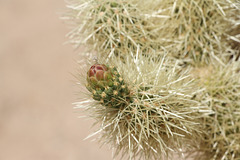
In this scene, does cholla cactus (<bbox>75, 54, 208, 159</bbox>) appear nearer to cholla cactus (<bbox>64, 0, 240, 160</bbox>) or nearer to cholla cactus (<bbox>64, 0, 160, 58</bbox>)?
cholla cactus (<bbox>64, 0, 240, 160</bbox>)

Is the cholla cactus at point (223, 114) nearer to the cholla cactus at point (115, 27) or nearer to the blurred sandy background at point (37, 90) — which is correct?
the cholla cactus at point (115, 27)

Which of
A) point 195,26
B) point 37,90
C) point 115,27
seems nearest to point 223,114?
point 195,26

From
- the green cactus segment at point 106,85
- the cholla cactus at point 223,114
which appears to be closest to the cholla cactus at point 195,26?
the cholla cactus at point 223,114

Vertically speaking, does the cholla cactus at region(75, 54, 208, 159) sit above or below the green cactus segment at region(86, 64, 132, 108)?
below

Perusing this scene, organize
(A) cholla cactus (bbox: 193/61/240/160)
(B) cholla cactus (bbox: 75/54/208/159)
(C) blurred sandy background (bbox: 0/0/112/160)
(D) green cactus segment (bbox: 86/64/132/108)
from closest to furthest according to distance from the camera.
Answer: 1. (D) green cactus segment (bbox: 86/64/132/108)
2. (B) cholla cactus (bbox: 75/54/208/159)
3. (A) cholla cactus (bbox: 193/61/240/160)
4. (C) blurred sandy background (bbox: 0/0/112/160)

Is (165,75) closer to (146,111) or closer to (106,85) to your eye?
(146,111)

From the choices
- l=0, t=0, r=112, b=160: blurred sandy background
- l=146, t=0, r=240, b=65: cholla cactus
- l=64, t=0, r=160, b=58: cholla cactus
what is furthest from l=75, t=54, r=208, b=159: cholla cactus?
l=0, t=0, r=112, b=160: blurred sandy background

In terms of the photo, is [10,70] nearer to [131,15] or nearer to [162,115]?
[131,15]
